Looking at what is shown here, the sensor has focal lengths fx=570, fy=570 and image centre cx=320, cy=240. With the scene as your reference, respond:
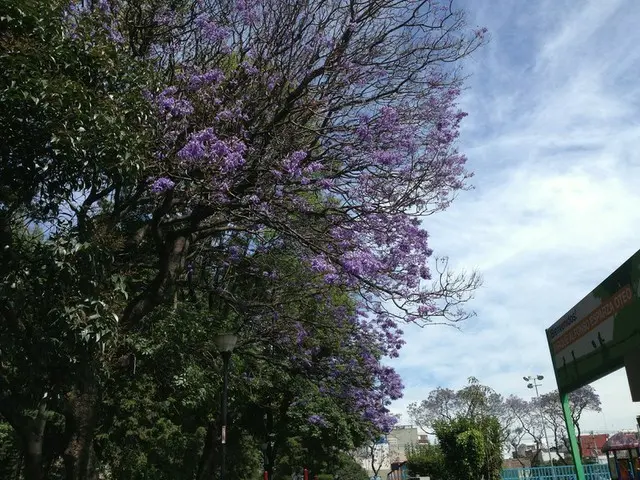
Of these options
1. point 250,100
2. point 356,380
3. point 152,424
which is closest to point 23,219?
point 250,100

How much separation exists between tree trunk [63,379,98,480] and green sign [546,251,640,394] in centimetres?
805

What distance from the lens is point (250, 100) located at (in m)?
9.98

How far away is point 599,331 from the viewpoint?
9.38m

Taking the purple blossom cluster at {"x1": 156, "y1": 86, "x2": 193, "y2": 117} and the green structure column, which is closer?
the purple blossom cluster at {"x1": 156, "y1": 86, "x2": 193, "y2": 117}

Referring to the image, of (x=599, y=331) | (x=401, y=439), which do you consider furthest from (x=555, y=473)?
(x=401, y=439)

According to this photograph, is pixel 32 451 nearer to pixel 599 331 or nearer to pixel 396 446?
pixel 599 331

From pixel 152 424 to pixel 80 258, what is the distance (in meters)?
13.6

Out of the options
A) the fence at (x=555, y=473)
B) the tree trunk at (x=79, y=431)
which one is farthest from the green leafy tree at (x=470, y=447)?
the tree trunk at (x=79, y=431)

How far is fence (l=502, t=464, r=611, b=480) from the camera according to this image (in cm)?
1812

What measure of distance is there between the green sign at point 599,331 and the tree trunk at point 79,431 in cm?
805

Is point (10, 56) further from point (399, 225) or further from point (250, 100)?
point (399, 225)

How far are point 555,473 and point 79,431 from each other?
15.3 meters

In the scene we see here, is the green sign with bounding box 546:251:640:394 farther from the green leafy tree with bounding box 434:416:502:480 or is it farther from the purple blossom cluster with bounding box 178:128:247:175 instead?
the green leafy tree with bounding box 434:416:502:480

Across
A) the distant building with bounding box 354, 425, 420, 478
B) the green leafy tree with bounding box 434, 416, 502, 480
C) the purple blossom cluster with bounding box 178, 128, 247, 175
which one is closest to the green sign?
the purple blossom cluster with bounding box 178, 128, 247, 175
